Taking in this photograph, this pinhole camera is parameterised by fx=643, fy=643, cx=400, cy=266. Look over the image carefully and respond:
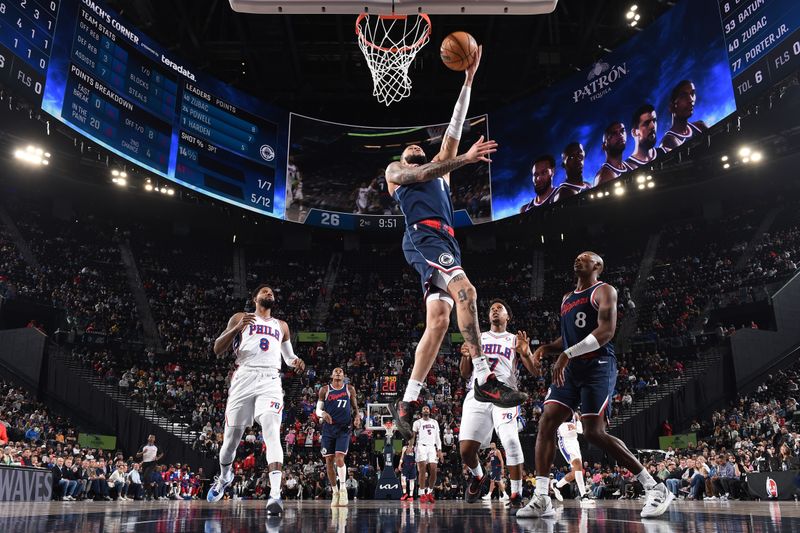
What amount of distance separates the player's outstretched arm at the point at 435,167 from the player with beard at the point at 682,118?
Answer: 1823 cm

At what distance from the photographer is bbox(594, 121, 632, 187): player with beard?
76.7 feet

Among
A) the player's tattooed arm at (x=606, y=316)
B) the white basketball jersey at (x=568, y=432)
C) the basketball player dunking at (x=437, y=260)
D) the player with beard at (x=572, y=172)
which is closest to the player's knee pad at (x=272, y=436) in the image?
A: the basketball player dunking at (x=437, y=260)

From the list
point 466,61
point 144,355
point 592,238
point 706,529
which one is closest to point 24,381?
point 144,355

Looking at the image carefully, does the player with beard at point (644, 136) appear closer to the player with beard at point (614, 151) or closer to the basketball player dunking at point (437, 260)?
the player with beard at point (614, 151)

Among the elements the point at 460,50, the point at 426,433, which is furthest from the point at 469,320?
the point at 426,433

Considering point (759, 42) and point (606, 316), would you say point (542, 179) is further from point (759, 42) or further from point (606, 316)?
point (606, 316)

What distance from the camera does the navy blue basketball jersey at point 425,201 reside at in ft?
18.6

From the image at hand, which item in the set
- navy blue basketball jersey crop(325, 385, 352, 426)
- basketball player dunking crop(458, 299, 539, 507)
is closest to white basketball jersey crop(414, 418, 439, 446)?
navy blue basketball jersey crop(325, 385, 352, 426)

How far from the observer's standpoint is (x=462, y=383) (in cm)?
2536

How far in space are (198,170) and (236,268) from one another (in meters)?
10.6

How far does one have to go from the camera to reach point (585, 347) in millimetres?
5762

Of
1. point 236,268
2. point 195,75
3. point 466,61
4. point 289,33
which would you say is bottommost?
point 466,61

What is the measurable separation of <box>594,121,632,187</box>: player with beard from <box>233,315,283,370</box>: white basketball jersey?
19175 mm

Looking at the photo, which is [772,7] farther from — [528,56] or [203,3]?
[203,3]
